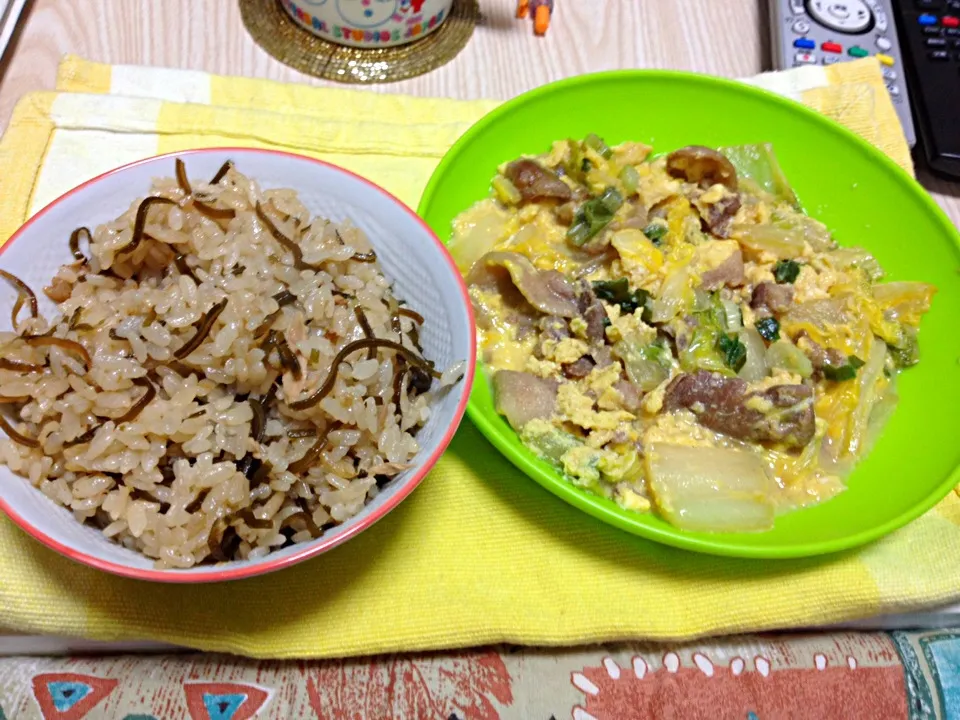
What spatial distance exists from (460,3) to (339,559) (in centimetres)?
184

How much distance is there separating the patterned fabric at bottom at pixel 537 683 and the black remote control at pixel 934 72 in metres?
1.40

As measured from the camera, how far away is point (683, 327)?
164 centimetres

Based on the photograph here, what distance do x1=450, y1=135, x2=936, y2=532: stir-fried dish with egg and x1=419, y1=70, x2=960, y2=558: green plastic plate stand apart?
0.05m

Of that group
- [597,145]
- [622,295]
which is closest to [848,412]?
[622,295]

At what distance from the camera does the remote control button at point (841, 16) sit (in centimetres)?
227

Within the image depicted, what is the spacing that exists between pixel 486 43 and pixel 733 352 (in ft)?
4.33

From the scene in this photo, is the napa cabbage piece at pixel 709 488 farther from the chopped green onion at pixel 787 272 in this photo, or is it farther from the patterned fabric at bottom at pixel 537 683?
the chopped green onion at pixel 787 272

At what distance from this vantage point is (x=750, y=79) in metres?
2.12

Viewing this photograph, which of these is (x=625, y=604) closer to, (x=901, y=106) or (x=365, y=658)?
(x=365, y=658)

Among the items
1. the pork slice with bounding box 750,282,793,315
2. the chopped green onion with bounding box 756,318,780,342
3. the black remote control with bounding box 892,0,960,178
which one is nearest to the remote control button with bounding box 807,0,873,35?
the black remote control with bounding box 892,0,960,178

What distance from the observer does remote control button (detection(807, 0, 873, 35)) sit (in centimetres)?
227

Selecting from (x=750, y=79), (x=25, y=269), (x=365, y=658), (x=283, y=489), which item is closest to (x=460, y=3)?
(x=750, y=79)

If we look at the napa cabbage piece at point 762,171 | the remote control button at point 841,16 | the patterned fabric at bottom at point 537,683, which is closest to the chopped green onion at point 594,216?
the napa cabbage piece at point 762,171

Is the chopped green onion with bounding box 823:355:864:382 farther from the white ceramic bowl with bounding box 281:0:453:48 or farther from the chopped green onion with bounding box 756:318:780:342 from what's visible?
the white ceramic bowl with bounding box 281:0:453:48
